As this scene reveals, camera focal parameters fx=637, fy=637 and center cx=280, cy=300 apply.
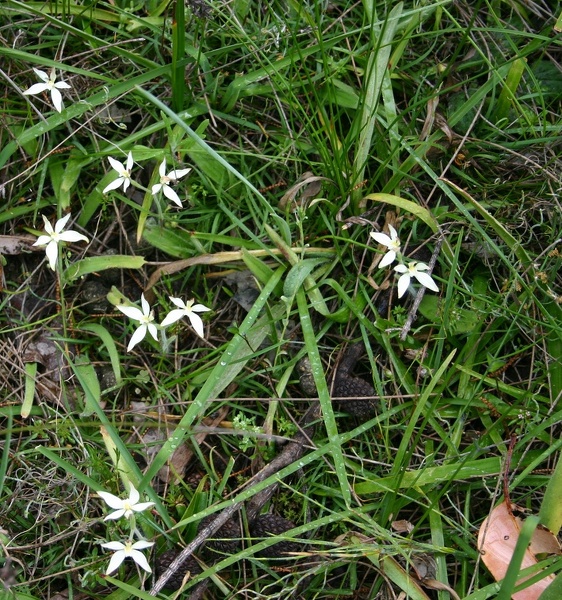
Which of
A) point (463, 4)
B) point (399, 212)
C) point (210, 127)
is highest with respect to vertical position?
point (463, 4)

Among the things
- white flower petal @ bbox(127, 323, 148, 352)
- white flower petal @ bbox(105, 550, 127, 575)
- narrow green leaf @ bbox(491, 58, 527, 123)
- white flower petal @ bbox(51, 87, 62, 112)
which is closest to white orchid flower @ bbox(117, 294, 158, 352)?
white flower petal @ bbox(127, 323, 148, 352)

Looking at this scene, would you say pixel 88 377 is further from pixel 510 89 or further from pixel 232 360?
pixel 510 89

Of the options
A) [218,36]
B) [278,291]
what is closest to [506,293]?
[278,291]

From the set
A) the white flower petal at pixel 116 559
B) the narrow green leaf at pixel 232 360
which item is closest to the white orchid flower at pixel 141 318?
the narrow green leaf at pixel 232 360

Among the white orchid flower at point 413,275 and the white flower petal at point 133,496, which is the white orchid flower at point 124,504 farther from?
the white orchid flower at point 413,275

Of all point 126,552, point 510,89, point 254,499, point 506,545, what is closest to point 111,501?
point 126,552

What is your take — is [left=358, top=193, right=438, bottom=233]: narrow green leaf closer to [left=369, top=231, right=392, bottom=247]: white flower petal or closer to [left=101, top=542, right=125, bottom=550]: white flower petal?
[left=369, top=231, right=392, bottom=247]: white flower petal

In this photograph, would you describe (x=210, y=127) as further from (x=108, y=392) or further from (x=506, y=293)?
(x=506, y=293)
